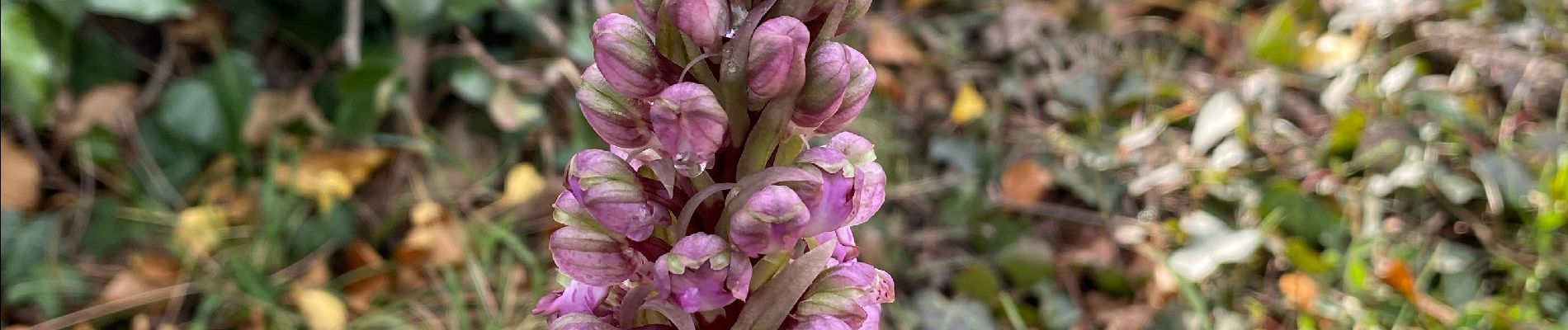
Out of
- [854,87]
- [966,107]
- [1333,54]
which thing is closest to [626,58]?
[854,87]

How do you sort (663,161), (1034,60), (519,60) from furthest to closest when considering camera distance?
(1034,60)
(519,60)
(663,161)

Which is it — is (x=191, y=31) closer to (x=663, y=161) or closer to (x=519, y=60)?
(x=519, y=60)

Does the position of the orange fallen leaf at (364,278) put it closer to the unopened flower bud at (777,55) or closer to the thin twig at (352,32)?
the thin twig at (352,32)

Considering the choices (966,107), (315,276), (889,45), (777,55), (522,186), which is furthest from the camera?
(889,45)

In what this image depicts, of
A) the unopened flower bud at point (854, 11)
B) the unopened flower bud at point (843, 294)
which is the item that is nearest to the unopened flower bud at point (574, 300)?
the unopened flower bud at point (843, 294)

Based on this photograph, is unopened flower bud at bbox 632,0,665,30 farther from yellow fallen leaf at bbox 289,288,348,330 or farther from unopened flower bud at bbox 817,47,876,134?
yellow fallen leaf at bbox 289,288,348,330

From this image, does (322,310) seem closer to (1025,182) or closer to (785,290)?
(785,290)

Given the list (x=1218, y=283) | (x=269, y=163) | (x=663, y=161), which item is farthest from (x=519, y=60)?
(x=663, y=161)
